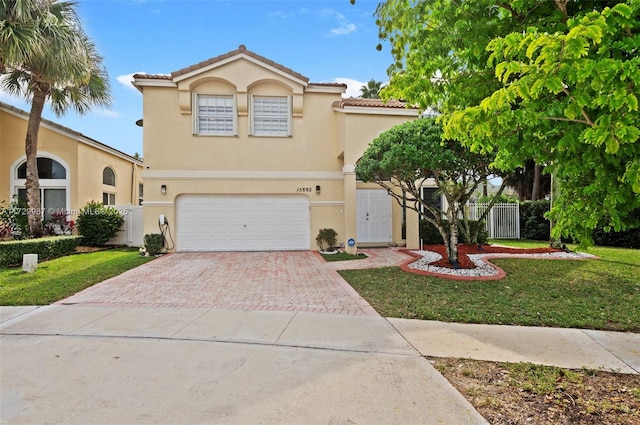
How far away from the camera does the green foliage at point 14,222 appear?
45.4 feet

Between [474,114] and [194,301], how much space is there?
591cm

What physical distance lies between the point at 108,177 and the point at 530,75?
20.4 m

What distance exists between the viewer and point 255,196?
46.8ft

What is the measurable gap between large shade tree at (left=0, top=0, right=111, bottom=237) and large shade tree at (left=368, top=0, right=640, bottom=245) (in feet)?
42.5

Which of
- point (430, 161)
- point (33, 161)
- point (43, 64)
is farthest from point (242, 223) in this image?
point (43, 64)

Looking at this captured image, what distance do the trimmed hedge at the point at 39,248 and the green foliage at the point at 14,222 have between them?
2.22m

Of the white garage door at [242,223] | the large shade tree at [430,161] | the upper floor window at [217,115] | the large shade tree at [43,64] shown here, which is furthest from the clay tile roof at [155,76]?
the large shade tree at [430,161]

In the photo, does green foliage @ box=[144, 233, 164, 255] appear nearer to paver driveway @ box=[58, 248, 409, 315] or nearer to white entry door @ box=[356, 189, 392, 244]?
paver driveway @ box=[58, 248, 409, 315]

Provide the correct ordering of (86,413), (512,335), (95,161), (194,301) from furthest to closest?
(95,161) < (194,301) < (512,335) < (86,413)

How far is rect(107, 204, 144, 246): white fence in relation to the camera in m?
15.7

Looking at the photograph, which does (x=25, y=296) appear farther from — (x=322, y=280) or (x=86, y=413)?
(x=322, y=280)

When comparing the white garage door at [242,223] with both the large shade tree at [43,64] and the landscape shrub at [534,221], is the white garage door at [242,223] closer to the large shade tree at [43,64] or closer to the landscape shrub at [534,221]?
the large shade tree at [43,64]

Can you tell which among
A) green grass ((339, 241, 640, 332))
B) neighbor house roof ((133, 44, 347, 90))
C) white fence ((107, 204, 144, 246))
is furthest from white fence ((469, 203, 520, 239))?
white fence ((107, 204, 144, 246))

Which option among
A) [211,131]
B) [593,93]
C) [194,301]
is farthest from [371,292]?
[211,131]
